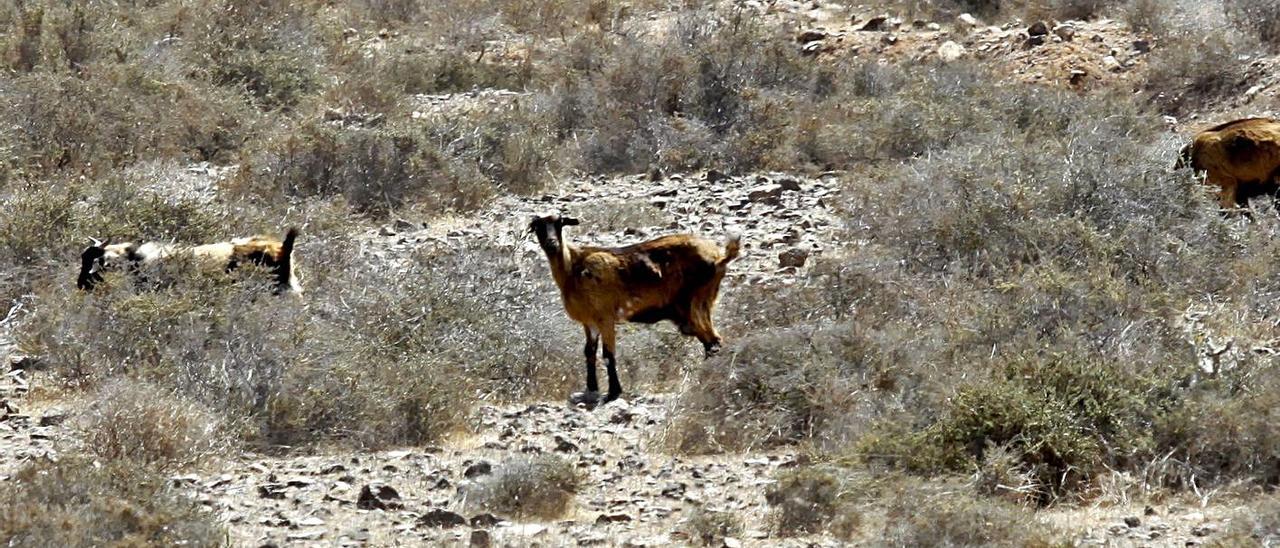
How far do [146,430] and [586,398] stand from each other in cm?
271

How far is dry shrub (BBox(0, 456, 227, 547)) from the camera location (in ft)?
23.0

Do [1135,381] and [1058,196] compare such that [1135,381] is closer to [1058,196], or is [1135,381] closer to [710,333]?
[710,333]

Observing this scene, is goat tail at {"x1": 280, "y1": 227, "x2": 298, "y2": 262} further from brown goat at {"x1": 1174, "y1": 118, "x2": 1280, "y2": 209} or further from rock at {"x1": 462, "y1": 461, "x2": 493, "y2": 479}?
brown goat at {"x1": 1174, "y1": 118, "x2": 1280, "y2": 209}

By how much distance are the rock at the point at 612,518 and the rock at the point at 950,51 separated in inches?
505

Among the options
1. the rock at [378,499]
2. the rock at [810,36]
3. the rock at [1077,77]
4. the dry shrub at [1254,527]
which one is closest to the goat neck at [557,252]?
the rock at [378,499]

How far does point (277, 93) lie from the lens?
19.2 m

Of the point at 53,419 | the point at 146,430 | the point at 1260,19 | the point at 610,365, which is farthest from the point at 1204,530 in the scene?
the point at 1260,19

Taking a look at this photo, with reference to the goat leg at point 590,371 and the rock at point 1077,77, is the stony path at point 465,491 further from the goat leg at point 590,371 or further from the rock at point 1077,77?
the rock at point 1077,77

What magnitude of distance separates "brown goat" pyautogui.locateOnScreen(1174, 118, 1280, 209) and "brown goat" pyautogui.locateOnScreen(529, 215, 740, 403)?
4446 millimetres

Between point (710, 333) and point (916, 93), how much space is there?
25.0ft

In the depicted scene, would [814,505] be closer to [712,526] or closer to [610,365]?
[712,526]

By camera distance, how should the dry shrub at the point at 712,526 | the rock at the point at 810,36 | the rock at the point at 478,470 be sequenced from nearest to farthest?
the dry shrub at the point at 712,526 < the rock at the point at 478,470 < the rock at the point at 810,36

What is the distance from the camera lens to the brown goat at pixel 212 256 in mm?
11859

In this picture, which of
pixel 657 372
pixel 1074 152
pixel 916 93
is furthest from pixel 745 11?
pixel 657 372
